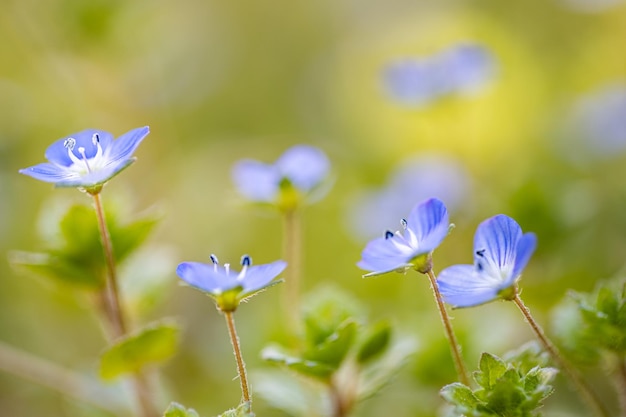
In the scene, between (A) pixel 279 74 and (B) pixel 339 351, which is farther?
(A) pixel 279 74

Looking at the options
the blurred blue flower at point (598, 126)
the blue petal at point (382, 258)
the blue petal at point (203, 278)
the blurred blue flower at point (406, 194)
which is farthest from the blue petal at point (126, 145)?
the blurred blue flower at point (598, 126)

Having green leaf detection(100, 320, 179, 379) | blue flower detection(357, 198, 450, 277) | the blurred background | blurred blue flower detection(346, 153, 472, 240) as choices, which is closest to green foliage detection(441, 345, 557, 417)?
blue flower detection(357, 198, 450, 277)

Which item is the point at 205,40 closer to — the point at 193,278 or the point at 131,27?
the point at 131,27

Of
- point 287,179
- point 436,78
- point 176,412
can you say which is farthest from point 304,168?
point 436,78

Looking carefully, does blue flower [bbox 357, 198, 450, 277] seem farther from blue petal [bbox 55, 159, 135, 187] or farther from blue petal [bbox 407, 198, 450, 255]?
blue petal [bbox 55, 159, 135, 187]

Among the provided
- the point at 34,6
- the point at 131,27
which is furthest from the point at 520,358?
the point at 34,6
